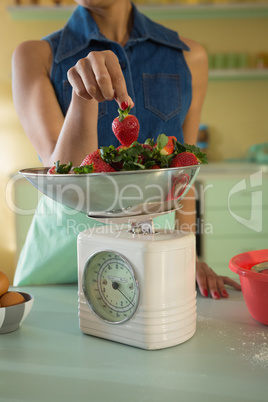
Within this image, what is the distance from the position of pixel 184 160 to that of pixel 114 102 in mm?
600

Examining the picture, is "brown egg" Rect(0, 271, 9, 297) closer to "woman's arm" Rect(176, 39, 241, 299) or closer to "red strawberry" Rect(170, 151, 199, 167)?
"red strawberry" Rect(170, 151, 199, 167)

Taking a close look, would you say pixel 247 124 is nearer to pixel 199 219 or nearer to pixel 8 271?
pixel 199 219

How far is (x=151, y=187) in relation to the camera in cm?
69

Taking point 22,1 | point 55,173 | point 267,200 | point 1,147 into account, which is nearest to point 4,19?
point 22,1

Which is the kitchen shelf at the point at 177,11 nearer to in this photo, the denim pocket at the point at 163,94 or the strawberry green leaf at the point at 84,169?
the denim pocket at the point at 163,94

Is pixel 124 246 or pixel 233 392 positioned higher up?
pixel 124 246

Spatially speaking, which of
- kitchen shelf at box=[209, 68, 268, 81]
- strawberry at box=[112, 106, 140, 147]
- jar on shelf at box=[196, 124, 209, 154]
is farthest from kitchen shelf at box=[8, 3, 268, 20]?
strawberry at box=[112, 106, 140, 147]

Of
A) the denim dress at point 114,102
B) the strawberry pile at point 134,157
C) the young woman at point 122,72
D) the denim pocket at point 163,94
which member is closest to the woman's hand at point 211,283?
the young woman at point 122,72

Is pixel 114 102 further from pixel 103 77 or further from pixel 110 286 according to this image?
pixel 110 286

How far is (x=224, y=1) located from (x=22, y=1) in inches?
54.1

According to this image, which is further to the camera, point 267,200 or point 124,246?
point 267,200

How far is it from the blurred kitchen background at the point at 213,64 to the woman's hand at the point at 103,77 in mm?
2622

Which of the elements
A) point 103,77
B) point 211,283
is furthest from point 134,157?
point 211,283

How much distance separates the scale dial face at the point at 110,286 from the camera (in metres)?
0.77
